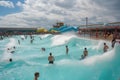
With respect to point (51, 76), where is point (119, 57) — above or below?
above

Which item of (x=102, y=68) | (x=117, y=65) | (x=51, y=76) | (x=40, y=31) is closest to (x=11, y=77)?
(x=51, y=76)

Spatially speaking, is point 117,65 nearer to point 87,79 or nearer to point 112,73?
point 112,73

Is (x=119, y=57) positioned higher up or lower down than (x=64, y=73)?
higher up

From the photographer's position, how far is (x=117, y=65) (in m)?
12.1

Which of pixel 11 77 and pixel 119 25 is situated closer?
pixel 11 77

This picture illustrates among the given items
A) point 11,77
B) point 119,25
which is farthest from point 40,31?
point 11,77

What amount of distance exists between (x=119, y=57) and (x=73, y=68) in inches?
120

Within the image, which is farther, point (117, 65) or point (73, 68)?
point (73, 68)

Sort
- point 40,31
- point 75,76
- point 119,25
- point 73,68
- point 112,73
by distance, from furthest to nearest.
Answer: point 40,31, point 119,25, point 73,68, point 75,76, point 112,73

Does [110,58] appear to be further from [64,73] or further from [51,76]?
[51,76]

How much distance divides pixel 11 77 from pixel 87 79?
195 inches

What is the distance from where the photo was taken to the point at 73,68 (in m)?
13.6

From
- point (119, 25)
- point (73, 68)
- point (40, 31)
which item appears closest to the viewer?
point (73, 68)

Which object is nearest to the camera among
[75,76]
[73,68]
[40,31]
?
[75,76]
